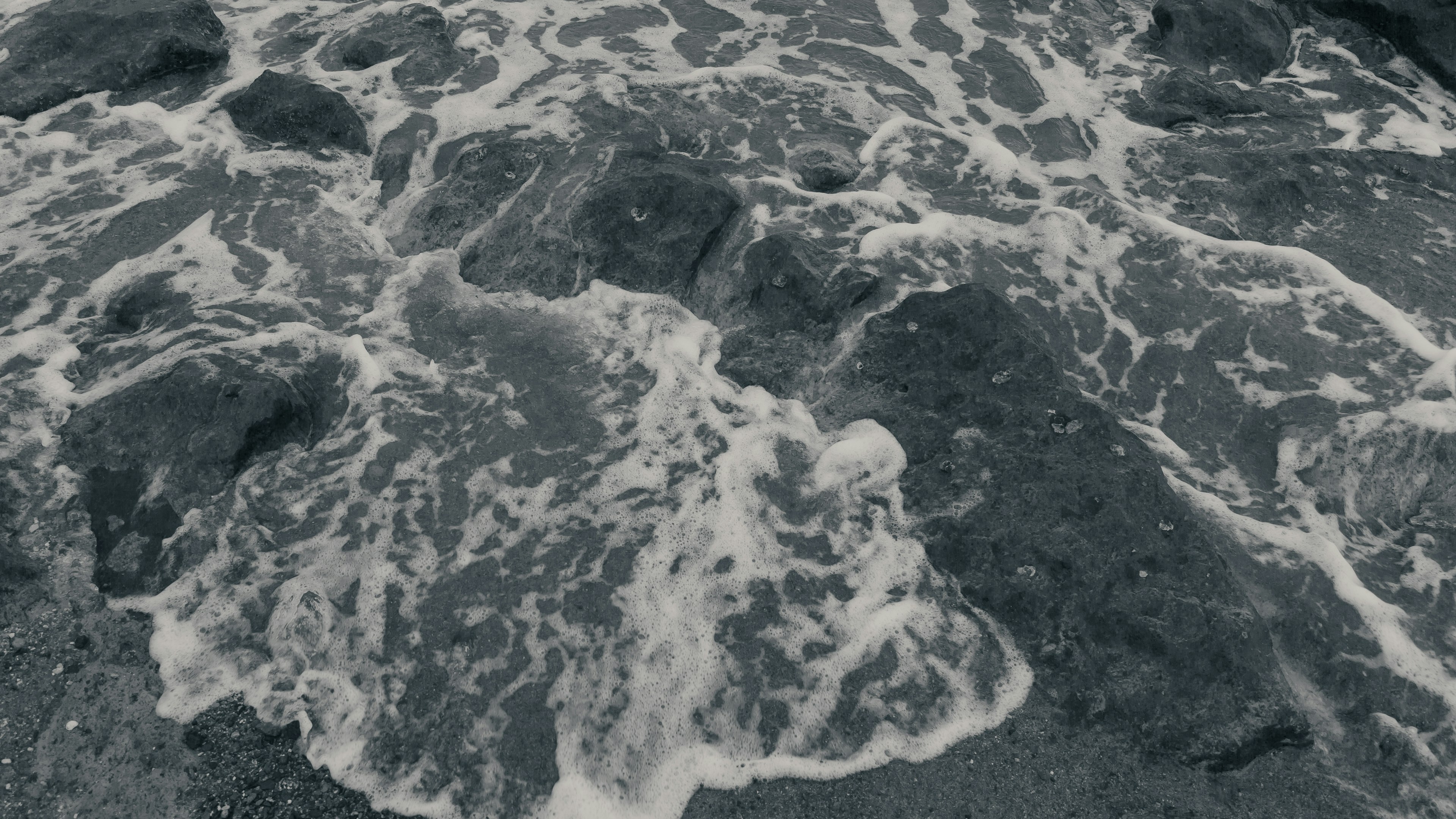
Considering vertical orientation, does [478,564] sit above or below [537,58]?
below

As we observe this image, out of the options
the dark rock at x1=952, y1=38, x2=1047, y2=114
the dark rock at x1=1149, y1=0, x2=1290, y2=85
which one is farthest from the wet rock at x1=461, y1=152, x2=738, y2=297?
the dark rock at x1=1149, y1=0, x2=1290, y2=85

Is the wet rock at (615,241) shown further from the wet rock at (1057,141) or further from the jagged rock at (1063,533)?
the wet rock at (1057,141)

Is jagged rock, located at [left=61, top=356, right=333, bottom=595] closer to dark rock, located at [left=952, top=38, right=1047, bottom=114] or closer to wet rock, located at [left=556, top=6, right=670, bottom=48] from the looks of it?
wet rock, located at [left=556, top=6, right=670, bottom=48]

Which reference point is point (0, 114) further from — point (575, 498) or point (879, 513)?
point (879, 513)

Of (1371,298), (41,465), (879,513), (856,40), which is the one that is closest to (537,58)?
(856,40)

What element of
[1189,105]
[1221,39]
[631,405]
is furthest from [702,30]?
[1221,39]

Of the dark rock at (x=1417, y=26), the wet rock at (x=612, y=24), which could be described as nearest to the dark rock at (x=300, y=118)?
the wet rock at (x=612, y=24)

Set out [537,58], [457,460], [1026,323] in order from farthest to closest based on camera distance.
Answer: [537,58] < [1026,323] < [457,460]
